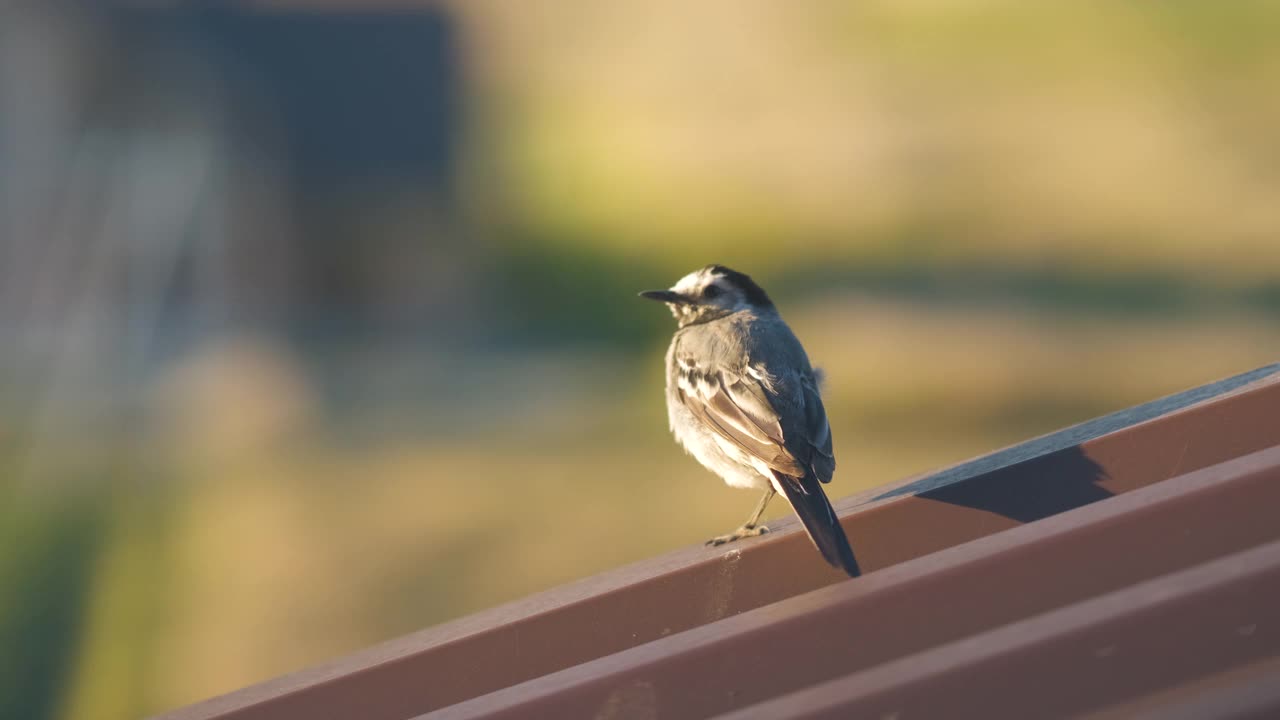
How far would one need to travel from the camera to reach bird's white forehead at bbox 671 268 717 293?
20.3 feet

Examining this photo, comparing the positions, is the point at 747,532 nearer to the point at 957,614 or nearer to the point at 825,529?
the point at 825,529

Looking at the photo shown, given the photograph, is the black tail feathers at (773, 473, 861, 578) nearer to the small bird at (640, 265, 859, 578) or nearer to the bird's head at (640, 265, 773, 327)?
the small bird at (640, 265, 859, 578)

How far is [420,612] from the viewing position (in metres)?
12.3

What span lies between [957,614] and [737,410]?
2.25m

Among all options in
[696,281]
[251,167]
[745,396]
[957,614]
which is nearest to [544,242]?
[251,167]

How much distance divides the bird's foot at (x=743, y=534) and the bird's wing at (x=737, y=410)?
0.20m

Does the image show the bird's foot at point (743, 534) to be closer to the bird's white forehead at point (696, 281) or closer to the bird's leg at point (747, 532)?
the bird's leg at point (747, 532)

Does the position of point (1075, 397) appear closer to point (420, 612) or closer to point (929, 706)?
point (420, 612)

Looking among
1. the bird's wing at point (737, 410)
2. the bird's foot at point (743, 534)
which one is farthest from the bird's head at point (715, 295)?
the bird's foot at point (743, 534)

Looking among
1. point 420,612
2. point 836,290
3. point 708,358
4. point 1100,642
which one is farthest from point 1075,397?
point 1100,642

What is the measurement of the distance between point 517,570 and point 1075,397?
23.4 feet

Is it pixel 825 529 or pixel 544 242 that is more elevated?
pixel 544 242

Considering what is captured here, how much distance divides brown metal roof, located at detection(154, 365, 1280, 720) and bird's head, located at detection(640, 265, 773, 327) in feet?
7.17

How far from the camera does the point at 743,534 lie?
434 cm
